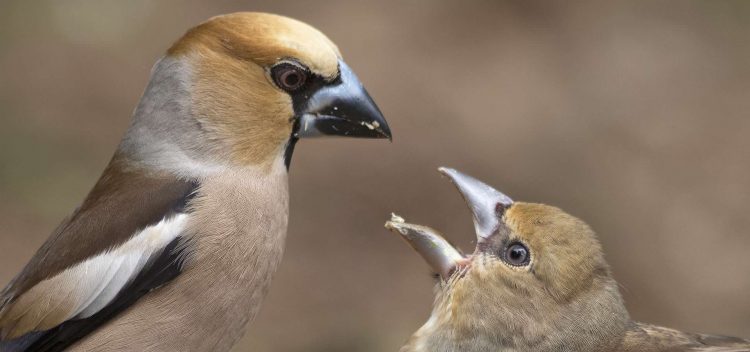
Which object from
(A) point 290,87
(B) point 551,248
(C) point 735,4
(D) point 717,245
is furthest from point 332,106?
(C) point 735,4

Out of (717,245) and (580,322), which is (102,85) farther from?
(580,322)

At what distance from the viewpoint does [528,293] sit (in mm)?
3607

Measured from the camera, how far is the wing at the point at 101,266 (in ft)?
11.0

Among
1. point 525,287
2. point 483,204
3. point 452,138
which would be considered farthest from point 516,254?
point 452,138

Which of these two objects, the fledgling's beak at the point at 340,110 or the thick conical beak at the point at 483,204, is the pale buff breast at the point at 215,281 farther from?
the thick conical beak at the point at 483,204

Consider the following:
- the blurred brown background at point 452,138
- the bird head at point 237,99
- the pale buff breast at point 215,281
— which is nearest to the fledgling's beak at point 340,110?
the bird head at point 237,99

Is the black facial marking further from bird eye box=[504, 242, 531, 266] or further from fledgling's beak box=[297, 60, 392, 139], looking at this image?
bird eye box=[504, 242, 531, 266]

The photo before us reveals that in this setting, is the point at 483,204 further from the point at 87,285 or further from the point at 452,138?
the point at 452,138

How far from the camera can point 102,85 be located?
8.70 meters

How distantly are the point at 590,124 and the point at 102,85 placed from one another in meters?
3.64

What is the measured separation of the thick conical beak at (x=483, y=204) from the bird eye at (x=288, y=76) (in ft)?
1.91

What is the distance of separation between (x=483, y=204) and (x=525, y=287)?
0.33 m

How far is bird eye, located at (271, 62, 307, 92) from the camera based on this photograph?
137 inches

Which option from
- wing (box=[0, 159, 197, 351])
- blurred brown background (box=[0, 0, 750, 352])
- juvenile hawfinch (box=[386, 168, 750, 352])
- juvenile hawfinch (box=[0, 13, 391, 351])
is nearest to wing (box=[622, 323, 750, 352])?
juvenile hawfinch (box=[386, 168, 750, 352])
